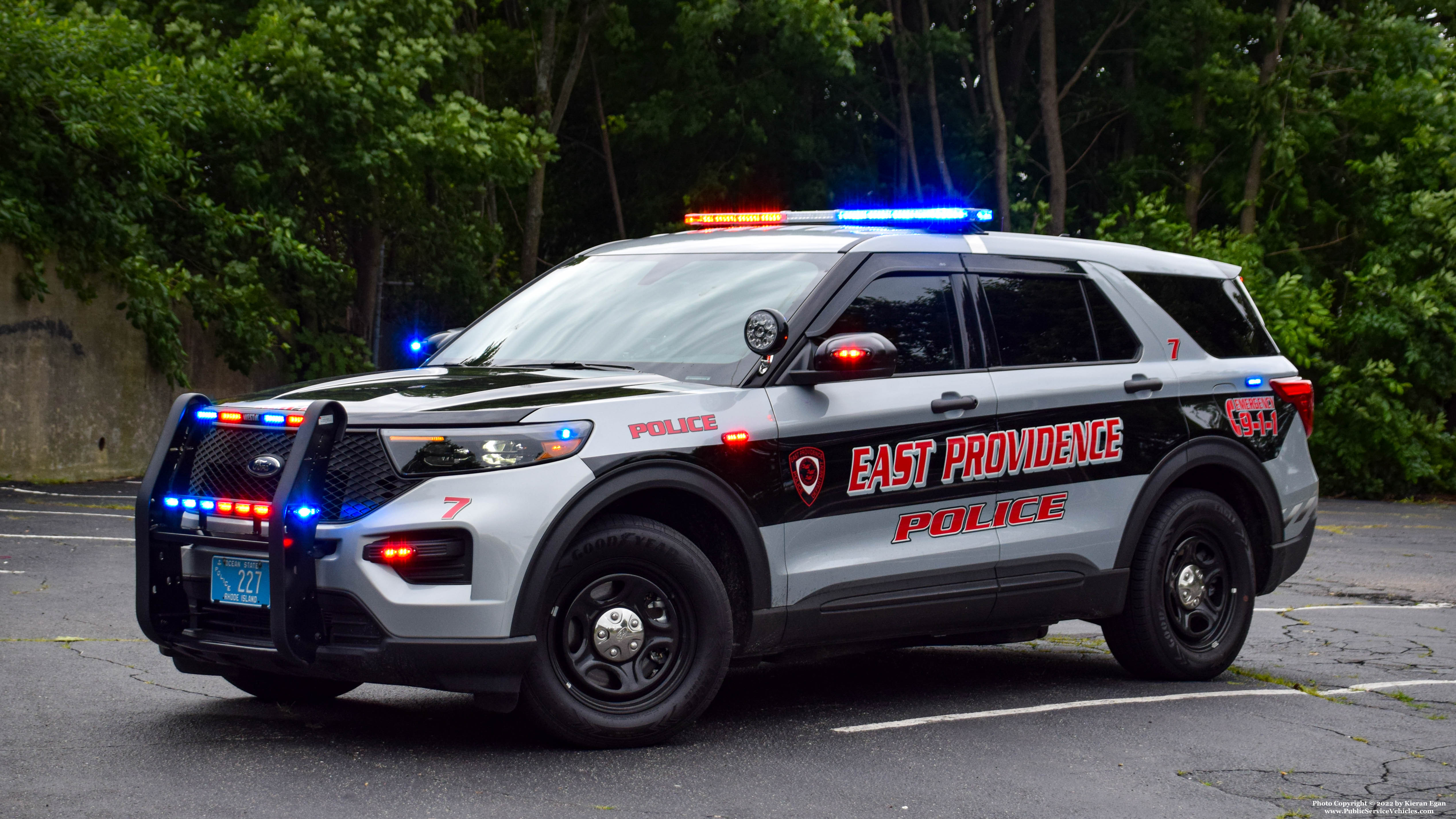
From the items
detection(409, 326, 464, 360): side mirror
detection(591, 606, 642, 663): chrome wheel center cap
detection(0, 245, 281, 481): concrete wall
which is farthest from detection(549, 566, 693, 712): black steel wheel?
detection(0, 245, 281, 481): concrete wall

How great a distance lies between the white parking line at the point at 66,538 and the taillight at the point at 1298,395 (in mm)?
8724

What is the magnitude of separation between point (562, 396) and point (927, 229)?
2205 millimetres

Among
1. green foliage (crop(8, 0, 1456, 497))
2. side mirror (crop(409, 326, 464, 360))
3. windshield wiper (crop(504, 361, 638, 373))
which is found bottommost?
windshield wiper (crop(504, 361, 638, 373))

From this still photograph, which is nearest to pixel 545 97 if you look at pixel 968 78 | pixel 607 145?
pixel 607 145

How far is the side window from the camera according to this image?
21.5 feet

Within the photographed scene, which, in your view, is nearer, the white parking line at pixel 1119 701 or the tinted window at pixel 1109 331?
the white parking line at pixel 1119 701

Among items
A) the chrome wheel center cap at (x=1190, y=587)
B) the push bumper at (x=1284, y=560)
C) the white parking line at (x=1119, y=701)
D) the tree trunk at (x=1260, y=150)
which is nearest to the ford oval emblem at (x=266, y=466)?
the white parking line at (x=1119, y=701)

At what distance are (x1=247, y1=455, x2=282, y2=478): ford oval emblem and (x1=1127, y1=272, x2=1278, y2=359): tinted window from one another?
423 cm

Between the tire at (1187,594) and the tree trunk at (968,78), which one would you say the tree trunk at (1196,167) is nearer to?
the tree trunk at (968,78)

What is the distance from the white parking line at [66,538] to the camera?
1255 cm

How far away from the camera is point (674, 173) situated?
31938 mm

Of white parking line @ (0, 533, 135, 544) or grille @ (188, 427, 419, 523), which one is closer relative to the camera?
grille @ (188, 427, 419, 523)

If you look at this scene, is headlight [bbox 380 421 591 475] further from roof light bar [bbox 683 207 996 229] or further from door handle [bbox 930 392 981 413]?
roof light bar [bbox 683 207 996 229]

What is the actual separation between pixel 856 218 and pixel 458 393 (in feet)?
7.97
